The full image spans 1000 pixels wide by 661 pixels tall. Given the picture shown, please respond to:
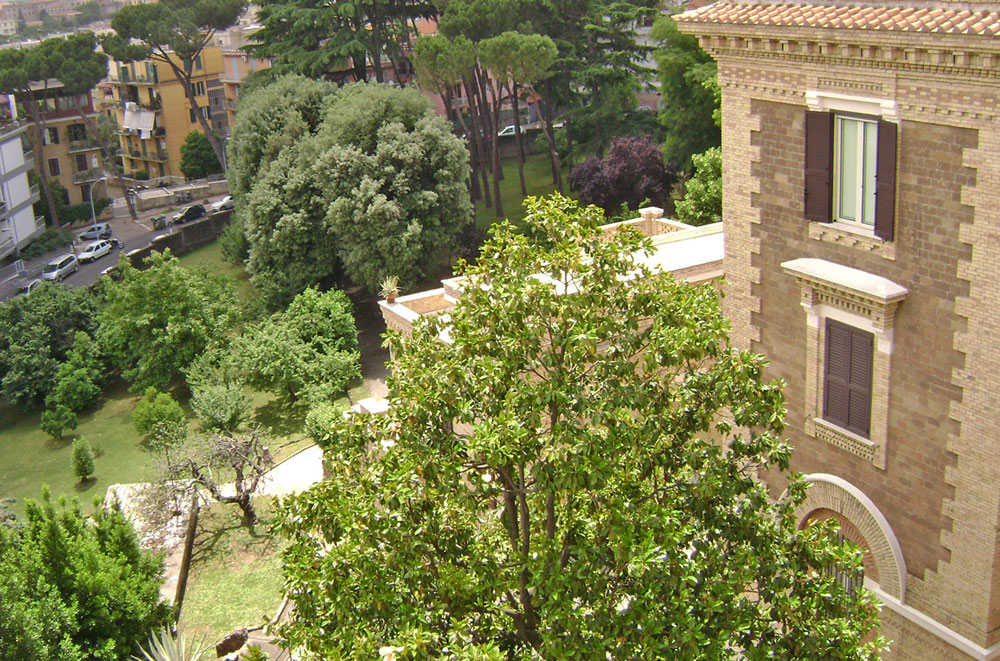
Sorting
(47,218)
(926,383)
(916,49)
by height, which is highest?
(916,49)

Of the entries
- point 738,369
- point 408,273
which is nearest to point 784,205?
point 738,369

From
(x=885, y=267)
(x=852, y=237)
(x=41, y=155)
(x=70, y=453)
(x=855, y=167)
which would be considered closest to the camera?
(x=885, y=267)

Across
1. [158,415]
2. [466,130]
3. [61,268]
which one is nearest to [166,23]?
[61,268]

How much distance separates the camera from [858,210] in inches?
626

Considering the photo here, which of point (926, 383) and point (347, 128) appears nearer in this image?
point (926, 383)

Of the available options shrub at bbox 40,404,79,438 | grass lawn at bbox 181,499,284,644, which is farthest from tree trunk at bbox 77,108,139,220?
grass lawn at bbox 181,499,284,644

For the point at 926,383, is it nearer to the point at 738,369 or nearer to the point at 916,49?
the point at 738,369

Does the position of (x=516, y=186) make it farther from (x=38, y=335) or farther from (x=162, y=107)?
(x=162, y=107)

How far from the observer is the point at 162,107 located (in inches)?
3447

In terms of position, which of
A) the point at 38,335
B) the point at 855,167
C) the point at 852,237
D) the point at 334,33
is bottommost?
the point at 38,335

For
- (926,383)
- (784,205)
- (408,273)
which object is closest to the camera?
(926,383)

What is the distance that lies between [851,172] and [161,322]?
32.6m

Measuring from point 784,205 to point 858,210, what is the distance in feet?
4.25

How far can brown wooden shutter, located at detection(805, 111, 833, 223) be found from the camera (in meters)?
15.9
